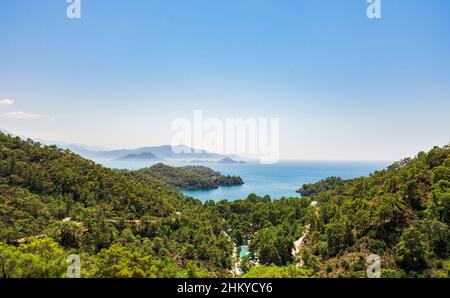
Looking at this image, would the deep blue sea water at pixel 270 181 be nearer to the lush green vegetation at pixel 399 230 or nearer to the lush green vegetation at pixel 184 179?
the lush green vegetation at pixel 184 179

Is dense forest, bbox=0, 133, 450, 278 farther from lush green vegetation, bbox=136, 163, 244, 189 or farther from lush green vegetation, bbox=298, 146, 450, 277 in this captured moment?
lush green vegetation, bbox=136, 163, 244, 189

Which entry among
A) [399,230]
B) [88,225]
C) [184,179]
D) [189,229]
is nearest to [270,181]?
[184,179]

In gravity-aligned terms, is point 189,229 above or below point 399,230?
below

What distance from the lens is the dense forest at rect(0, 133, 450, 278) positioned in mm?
12281

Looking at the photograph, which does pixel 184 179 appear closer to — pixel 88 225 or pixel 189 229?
pixel 189 229

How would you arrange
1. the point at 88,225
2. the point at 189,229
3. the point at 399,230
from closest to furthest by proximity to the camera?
the point at 399,230, the point at 88,225, the point at 189,229

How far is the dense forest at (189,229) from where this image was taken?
12.3 meters

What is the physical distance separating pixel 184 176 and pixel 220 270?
205ft

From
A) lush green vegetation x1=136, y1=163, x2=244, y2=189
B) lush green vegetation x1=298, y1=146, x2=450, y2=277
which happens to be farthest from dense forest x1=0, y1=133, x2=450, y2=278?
lush green vegetation x1=136, y1=163, x2=244, y2=189

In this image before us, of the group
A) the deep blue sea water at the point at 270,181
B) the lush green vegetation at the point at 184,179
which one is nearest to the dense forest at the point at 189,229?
the deep blue sea water at the point at 270,181

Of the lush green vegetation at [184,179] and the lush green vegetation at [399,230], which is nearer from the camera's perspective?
the lush green vegetation at [399,230]

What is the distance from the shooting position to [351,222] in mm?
20000

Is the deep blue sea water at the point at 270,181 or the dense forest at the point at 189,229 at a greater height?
the dense forest at the point at 189,229

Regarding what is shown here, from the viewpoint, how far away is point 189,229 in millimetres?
23891
